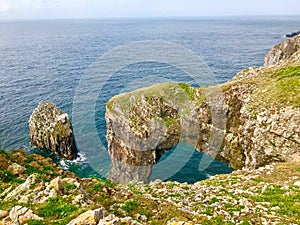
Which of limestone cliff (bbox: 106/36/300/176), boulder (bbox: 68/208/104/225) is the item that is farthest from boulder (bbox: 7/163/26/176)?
limestone cliff (bbox: 106/36/300/176)

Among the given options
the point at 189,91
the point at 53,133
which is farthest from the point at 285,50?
the point at 53,133

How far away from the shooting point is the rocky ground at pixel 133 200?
1227 cm

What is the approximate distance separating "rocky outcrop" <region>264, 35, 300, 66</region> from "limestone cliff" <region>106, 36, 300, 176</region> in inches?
745

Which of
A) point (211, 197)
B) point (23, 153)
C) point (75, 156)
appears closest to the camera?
point (211, 197)

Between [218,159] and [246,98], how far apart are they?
12754 mm

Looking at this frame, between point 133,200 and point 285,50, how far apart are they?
2727 inches

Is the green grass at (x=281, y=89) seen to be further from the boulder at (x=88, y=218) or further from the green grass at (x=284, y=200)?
the boulder at (x=88, y=218)

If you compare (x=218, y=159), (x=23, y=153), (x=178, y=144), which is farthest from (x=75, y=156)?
(x=23, y=153)

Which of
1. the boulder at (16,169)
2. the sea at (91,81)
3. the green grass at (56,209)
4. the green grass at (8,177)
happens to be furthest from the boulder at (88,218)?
the sea at (91,81)

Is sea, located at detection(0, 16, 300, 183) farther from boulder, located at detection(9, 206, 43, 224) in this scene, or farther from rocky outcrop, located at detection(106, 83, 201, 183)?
boulder, located at detection(9, 206, 43, 224)

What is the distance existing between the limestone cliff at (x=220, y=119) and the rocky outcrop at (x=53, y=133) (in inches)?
455

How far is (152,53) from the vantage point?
127 meters

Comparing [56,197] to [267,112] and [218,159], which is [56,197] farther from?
[218,159]

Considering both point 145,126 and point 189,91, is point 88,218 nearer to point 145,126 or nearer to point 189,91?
point 145,126
